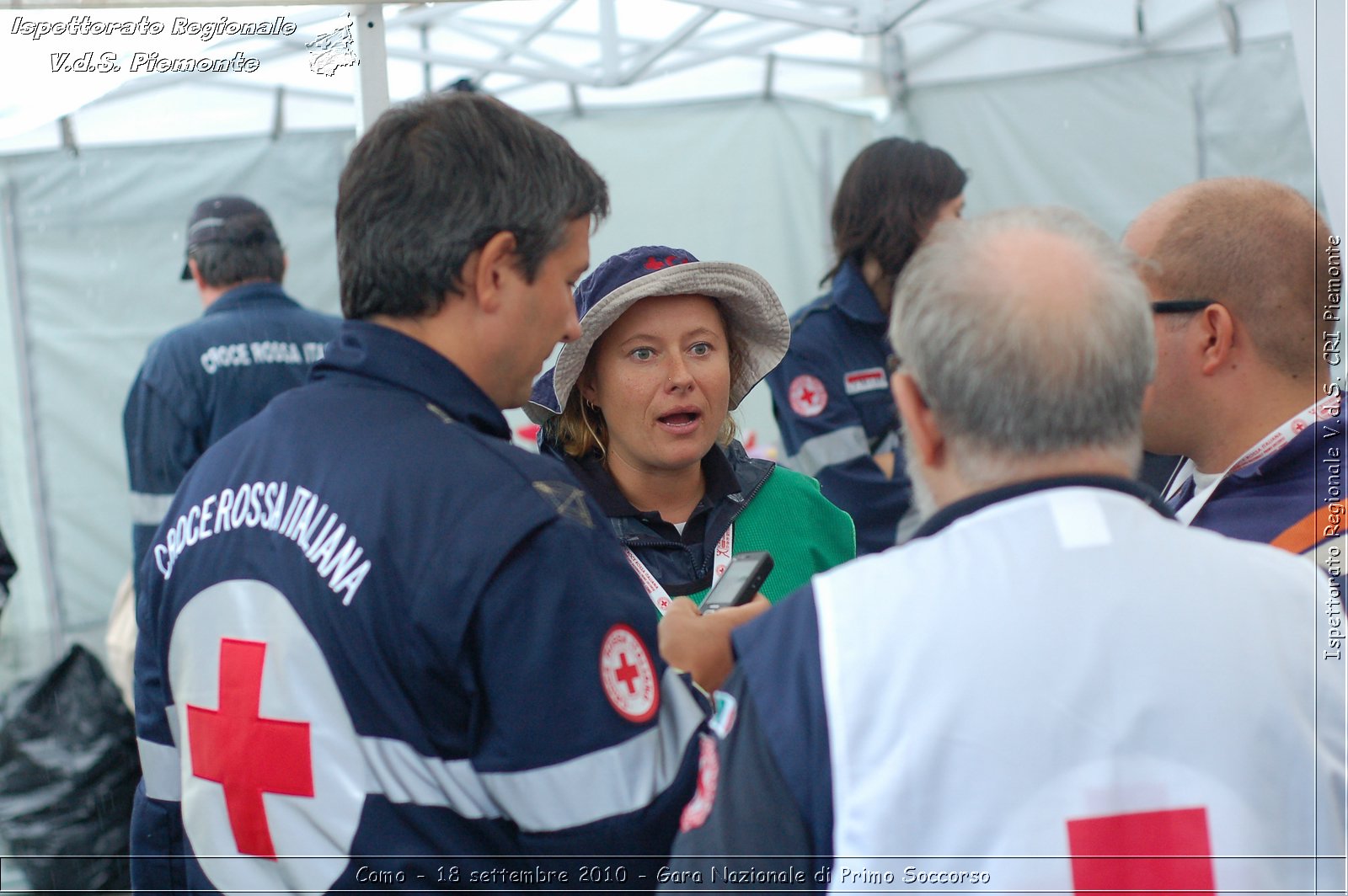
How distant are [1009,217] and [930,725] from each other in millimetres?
546

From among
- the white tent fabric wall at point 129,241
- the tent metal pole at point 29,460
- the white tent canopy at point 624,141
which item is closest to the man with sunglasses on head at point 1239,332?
the white tent canopy at point 624,141

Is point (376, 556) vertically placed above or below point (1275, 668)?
above

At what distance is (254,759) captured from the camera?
1390mm

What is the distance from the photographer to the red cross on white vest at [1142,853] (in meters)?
1.13

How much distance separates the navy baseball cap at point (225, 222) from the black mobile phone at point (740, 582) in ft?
10.4

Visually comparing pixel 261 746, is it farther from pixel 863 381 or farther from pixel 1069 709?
pixel 863 381

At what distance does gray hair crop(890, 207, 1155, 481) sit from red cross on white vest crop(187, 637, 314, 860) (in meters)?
0.81

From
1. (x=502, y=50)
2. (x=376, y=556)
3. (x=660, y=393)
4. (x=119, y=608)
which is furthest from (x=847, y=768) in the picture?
(x=502, y=50)

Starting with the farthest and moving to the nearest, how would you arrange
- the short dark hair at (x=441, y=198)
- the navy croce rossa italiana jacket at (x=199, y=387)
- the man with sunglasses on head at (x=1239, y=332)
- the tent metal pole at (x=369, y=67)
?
1. the navy croce rossa italiana jacket at (x=199, y=387)
2. the tent metal pole at (x=369, y=67)
3. the man with sunglasses on head at (x=1239, y=332)
4. the short dark hair at (x=441, y=198)

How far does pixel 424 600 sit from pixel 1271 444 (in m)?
1.35

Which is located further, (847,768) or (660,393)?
(660,393)

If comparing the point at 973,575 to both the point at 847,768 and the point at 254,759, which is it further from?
the point at 254,759

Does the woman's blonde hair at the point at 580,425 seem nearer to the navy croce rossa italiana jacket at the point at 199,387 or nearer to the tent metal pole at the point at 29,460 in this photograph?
the navy croce rossa italiana jacket at the point at 199,387

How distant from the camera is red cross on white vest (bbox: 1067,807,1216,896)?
113 cm
